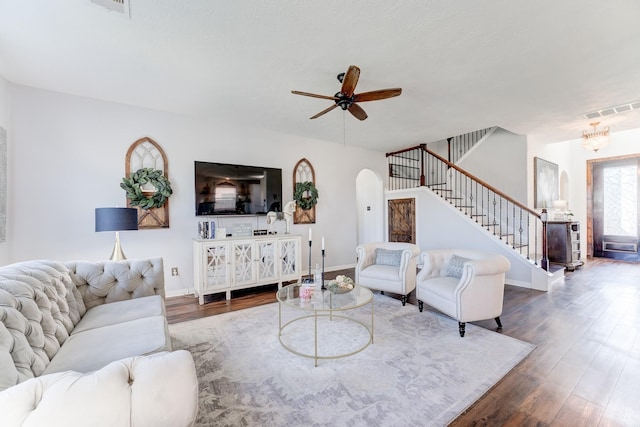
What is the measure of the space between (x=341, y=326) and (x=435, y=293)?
110 centimetres

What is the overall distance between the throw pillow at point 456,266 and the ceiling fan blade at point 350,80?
7.31 ft

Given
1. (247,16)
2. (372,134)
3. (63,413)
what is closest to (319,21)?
(247,16)

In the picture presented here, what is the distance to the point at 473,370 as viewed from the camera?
212cm

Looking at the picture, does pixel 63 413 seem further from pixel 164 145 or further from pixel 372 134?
pixel 372 134

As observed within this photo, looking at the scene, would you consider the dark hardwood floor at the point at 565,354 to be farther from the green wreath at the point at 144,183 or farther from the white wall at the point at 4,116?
the white wall at the point at 4,116

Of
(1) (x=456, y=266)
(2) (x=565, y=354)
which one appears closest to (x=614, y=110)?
(1) (x=456, y=266)

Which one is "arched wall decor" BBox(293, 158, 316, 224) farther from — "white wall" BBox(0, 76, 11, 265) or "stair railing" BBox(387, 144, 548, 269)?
"white wall" BBox(0, 76, 11, 265)

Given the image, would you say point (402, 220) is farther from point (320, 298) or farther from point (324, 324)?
point (320, 298)

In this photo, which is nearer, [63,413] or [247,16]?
[63,413]

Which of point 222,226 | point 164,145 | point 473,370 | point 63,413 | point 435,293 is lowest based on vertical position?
point 473,370

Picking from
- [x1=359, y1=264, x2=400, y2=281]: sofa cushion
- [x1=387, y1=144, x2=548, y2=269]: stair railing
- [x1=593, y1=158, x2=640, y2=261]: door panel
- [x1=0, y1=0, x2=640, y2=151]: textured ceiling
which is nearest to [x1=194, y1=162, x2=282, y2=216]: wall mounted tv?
[x1=0, y1=0, x2=640, y2=151]: textured ceiling

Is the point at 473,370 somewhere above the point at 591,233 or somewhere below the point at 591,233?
below

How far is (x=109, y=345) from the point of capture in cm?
160

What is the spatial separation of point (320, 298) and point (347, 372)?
66cm
